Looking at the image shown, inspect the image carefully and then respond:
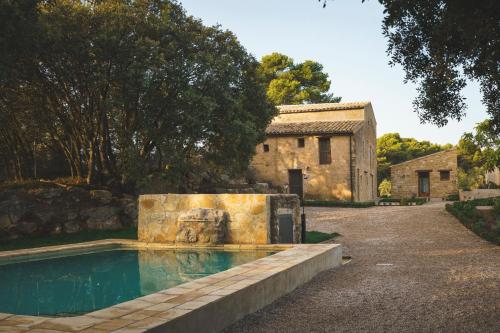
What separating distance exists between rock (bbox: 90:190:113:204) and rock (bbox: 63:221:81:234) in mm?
1218

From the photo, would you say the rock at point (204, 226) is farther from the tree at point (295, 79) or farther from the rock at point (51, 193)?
the tree at point (295, 79)

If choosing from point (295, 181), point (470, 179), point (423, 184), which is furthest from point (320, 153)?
point (470, 179)

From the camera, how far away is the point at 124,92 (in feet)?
49.4

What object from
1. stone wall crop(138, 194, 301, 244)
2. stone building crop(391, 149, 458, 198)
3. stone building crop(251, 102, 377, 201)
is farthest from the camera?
stone building crop(391, 149, 458, 198)

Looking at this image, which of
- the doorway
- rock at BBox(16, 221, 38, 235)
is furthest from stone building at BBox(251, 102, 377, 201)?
rock at BBox(16, 221, 38, 235)

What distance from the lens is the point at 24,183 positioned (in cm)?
1598

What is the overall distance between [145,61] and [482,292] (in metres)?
11.6

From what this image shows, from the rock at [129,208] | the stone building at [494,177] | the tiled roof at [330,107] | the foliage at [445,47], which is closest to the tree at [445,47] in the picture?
the foliage at [445,47]

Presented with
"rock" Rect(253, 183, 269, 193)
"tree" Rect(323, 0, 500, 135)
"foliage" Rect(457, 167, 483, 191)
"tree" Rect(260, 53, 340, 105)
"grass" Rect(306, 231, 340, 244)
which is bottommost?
"grass" Rect(306, 231, 340, 244)

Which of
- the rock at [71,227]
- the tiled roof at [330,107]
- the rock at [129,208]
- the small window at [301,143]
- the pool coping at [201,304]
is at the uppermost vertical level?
the tiled roof at [330,107]

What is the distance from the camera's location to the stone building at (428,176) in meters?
37.0

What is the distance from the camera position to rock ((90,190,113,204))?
52.4ft

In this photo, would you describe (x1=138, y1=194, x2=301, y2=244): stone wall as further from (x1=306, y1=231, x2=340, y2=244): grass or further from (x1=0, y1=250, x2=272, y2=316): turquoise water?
(x1=306, y1=231, x2=340, y2=244): grass

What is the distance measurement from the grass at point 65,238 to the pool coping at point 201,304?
7598 mm
